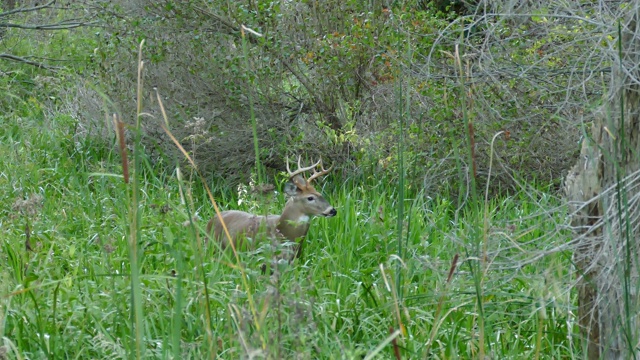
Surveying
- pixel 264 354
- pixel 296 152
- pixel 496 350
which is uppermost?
pixel 264 354

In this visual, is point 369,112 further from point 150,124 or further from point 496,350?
point 496,350

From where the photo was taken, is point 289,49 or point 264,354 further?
point 289,49

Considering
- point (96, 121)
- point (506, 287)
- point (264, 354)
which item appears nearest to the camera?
point (264, 354)

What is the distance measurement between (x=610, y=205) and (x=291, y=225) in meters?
3.66

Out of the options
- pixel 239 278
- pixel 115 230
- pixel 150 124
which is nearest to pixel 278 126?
pixel 150 124

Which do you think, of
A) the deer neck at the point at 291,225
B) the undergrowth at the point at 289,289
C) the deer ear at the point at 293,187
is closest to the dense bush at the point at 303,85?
the undergrowth at the point at 289,289

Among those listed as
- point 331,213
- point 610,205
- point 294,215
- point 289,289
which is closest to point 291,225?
point 294,215

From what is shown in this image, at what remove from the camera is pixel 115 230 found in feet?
21.0

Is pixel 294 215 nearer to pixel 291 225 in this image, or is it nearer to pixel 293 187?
pixel 291 225

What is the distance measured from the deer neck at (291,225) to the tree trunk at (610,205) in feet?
10.7

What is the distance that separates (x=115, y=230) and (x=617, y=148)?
387 cm

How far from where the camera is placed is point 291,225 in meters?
6.77

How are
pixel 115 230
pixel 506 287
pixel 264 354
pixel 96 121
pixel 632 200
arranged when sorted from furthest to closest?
→ pixel 96 121 < pixel 115 230 < pixel 506 287 < pixel 632 200 < pixel 264 354

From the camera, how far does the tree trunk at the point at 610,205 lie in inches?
132
